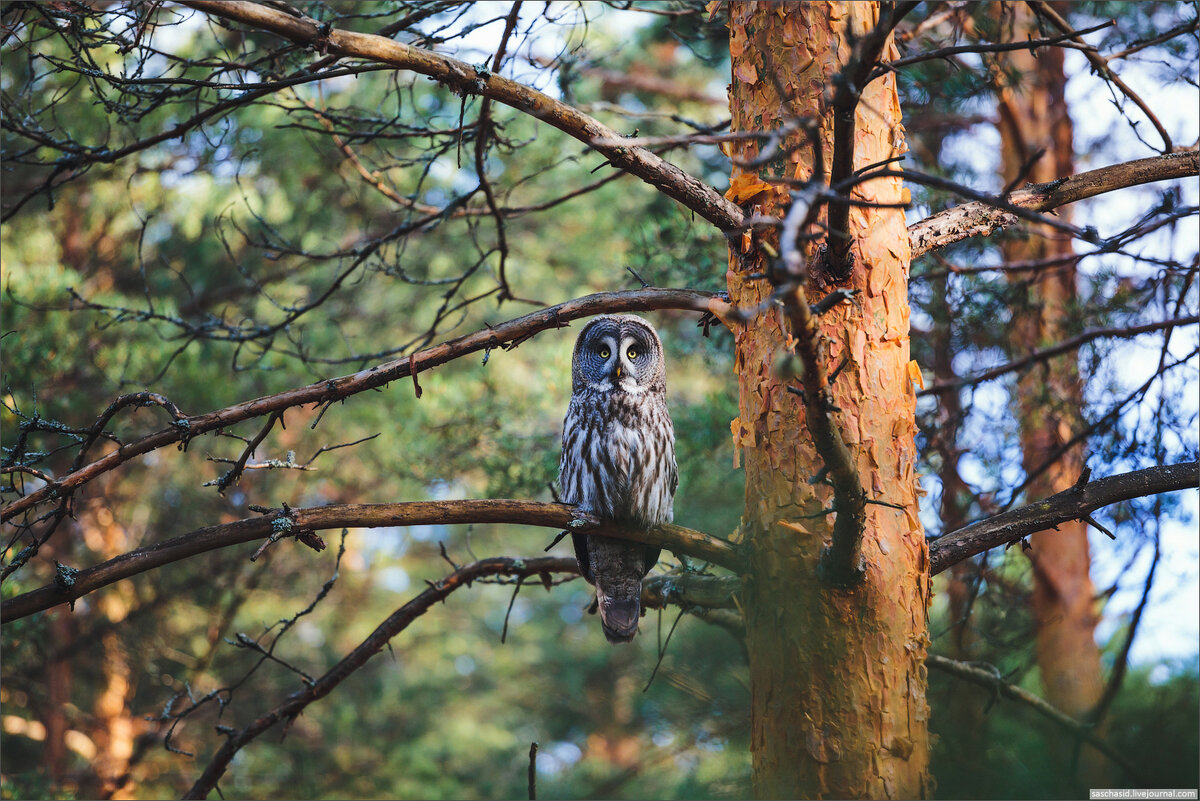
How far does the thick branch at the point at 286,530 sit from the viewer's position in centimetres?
223

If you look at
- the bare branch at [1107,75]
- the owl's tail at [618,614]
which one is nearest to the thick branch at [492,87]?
the bare branch at [1107,75]

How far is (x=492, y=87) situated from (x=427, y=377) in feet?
14.4

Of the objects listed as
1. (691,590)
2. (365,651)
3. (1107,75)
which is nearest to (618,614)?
(691,590)

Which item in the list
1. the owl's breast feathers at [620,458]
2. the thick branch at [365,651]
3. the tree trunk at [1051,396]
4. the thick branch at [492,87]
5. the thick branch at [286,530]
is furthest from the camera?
the tree trunk at [1051,396]

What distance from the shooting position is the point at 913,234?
98.8 inches

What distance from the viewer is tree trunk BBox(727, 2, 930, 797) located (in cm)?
217

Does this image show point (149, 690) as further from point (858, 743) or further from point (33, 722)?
point (858, 743)

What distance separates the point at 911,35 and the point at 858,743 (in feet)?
8.91

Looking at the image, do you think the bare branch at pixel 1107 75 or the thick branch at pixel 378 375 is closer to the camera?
the thick branch at pixel 378 375

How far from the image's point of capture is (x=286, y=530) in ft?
7.50

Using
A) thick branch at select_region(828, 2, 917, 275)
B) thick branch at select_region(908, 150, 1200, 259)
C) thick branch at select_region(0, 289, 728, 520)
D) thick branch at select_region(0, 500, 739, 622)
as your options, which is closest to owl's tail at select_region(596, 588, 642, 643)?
thick branch at select_region(0, 500, 739, 622)

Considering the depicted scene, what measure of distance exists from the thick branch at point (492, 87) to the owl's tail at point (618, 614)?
184 centimetres

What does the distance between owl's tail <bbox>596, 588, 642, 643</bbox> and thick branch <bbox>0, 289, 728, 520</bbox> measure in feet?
4.89

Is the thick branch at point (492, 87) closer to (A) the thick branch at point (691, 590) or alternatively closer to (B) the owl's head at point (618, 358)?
(A) the thick branch at point (691, 590)
